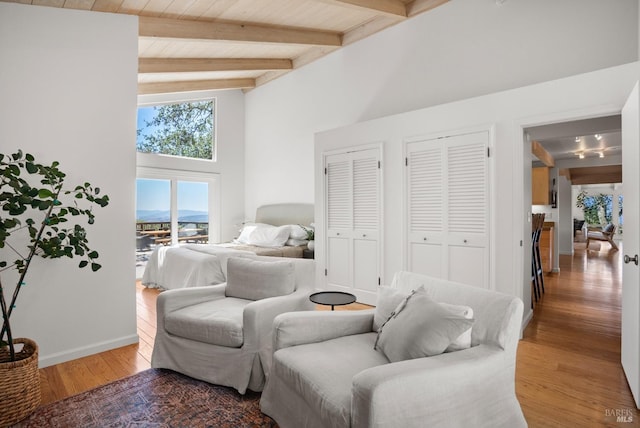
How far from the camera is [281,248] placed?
5.21 metres

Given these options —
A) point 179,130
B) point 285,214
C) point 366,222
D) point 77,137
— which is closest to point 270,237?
point 285,214

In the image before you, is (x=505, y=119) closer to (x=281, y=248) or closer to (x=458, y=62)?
(x=458, y=62)

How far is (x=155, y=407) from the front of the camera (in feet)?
6.89

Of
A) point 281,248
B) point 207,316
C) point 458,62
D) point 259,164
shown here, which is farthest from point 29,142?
point 259,164

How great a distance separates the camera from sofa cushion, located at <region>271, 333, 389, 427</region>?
142 cm

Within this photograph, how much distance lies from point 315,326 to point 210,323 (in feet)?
2.50

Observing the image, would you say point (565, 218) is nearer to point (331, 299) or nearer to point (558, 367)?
point (558, 367)

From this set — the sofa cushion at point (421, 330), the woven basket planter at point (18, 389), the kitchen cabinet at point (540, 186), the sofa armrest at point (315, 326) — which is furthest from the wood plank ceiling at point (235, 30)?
the kitchen cabinet at point (540, 186)

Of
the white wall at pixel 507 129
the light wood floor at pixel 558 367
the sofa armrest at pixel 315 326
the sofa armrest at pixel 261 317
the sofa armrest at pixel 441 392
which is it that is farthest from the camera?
the white wall at pixel 507 129

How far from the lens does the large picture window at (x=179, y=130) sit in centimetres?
626

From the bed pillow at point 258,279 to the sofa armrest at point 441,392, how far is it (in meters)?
1.35

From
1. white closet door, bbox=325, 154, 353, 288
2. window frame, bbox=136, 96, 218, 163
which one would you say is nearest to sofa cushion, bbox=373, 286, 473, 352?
white closet door, bbox=325, 154, 353, 288

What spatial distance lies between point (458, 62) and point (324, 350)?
3.67 meters

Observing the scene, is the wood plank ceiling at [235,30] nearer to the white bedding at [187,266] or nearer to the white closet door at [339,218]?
the white closet door at [339,218]
